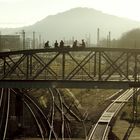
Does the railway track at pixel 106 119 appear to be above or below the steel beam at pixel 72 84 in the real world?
below

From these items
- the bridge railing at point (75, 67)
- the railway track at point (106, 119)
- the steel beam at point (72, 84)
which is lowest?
the railway track at point (106, 119)

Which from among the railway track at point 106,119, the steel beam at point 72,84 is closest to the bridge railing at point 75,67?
the steel beam at point 72,84

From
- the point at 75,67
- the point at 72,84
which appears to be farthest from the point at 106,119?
the point at 72,84

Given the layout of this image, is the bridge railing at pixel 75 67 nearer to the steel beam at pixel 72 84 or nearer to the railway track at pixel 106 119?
the steel beam at pixel 72 84

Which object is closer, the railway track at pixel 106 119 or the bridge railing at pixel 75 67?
the bridge railing at pixel 75 67

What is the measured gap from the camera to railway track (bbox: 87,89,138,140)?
114 feet

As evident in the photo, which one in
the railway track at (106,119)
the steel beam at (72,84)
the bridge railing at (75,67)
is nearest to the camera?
the bridge railing at (75,67)

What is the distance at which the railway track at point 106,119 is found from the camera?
34869mm

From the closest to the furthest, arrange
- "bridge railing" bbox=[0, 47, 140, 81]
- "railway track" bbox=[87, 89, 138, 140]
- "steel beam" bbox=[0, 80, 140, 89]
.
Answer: "bridge railing" bbox=[0, 47, 140, 81]
"steel beam" bbox=[0, 80, 140, 89]
"railway track" bbox=[87, 89, 138, 140]

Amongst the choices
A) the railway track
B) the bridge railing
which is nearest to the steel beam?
the bridge railing

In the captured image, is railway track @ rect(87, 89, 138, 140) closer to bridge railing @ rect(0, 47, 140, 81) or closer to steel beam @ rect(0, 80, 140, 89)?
bridge railing @ rect(0, 47, 140, 81)

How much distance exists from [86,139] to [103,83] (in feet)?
23.9

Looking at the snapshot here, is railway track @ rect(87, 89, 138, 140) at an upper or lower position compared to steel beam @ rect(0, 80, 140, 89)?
lower

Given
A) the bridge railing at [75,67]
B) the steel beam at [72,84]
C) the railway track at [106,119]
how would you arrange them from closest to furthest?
the bridge railing at [75,67]
the steel beam at [72,84]
the railway track at [106,119]
